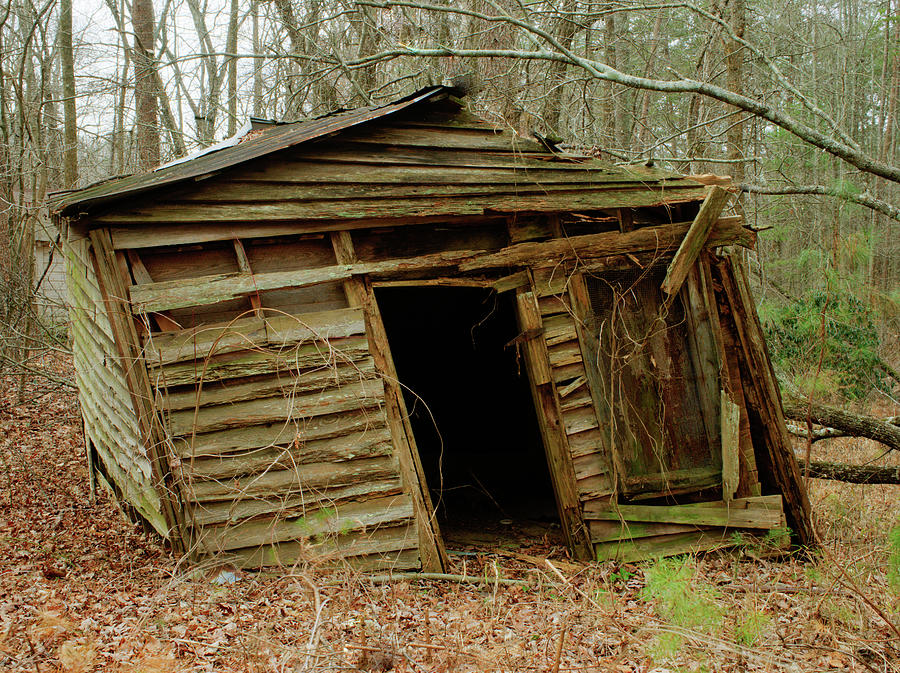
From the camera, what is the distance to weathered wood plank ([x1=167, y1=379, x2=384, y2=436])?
5109 millimetres

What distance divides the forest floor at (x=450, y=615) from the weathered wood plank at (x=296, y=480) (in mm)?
580

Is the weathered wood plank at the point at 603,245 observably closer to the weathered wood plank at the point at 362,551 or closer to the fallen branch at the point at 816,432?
the weathered wood plank at the point at 362,551

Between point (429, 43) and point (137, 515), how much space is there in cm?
937

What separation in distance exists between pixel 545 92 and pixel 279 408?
755 cm

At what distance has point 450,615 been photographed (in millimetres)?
4629

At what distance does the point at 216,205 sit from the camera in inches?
201

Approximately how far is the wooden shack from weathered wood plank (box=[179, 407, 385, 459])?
0.05 feet

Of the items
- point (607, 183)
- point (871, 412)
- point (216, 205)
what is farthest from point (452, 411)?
point (871, 412)

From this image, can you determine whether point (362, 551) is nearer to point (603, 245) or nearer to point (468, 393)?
point (603, 245)

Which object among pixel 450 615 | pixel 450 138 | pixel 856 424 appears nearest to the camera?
pixel 450 615

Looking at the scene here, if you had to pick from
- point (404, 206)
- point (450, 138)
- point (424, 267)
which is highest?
point (450, 138)

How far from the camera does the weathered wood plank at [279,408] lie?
511 centimetres

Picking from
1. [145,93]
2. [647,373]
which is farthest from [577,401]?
[145,93]

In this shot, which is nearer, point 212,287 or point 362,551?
point 212,287
